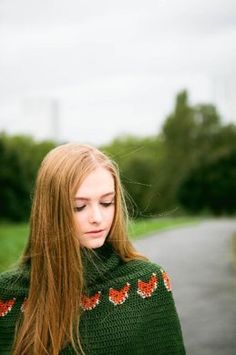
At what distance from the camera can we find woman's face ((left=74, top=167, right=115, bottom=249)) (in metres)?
2.38

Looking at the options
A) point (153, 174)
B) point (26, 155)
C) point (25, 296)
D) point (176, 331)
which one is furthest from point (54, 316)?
point (26, 155)

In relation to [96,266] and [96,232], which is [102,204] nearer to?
[96,232]

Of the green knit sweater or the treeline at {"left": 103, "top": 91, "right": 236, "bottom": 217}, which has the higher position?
the green knit sweater

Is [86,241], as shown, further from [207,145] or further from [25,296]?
[207,145]

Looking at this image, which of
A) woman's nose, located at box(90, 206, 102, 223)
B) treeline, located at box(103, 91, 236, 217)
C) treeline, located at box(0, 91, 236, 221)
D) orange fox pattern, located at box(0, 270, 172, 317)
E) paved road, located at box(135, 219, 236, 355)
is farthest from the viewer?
treeline, located at box(103, 91, 236, 217)

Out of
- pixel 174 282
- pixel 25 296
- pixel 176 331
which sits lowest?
pixel 174 282

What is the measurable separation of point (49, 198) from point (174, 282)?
714 centimetres

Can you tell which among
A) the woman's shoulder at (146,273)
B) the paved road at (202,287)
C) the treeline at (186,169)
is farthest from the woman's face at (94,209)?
the treeline at (186,169)

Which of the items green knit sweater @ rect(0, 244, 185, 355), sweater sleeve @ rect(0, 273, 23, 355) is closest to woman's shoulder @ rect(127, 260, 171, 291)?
green knit sweater @ rect(0, 244, 185, 355)

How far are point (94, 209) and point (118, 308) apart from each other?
0.44m

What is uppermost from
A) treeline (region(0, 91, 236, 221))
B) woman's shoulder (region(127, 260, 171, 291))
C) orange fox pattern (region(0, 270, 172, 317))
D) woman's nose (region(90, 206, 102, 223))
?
woman's nose (region(90, 206, 102, 223))

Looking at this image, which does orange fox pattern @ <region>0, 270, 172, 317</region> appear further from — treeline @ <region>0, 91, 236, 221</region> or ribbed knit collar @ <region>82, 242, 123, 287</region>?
treeline @ <region>0, 91, 236, 221</region>

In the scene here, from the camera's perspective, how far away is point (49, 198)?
2445 mm

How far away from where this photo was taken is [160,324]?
2527 millimetres
